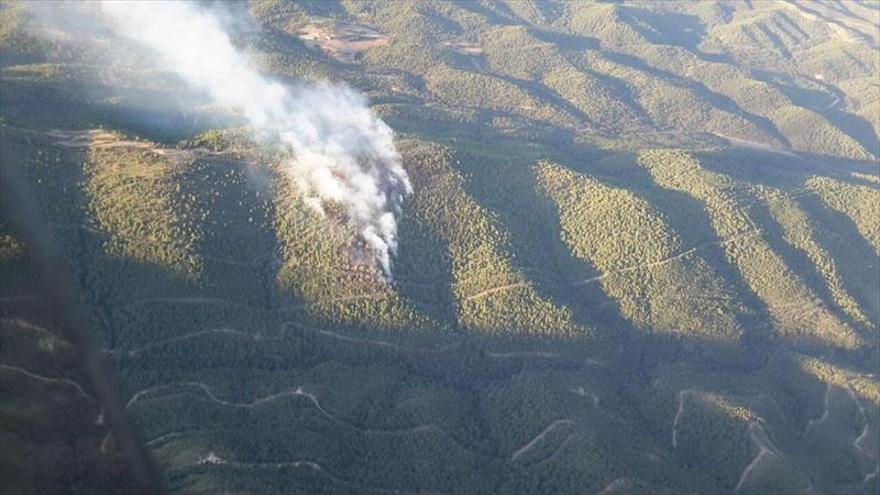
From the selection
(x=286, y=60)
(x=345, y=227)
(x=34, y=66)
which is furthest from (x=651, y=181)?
(x=34, y=66)

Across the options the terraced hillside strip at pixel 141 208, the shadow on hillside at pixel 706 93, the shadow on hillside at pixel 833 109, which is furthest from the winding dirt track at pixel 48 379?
the shadow on hillside at pixel 833 109

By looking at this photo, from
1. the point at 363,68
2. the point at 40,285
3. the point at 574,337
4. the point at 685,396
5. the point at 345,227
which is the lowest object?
the point at 685,396

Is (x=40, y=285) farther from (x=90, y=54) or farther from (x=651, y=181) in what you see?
(x=651, y=181)

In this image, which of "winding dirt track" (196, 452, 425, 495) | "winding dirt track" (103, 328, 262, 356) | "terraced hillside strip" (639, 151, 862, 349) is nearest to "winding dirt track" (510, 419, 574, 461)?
"winding dirt track" (196, 452, 425, 495)

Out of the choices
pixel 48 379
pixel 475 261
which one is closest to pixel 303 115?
pixel 475 261

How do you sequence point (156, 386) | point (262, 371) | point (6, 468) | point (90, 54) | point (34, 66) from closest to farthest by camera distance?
point (6, 468) → point (156, 386) → point (262, 371) → point (34, 66) → point (90, 54)
